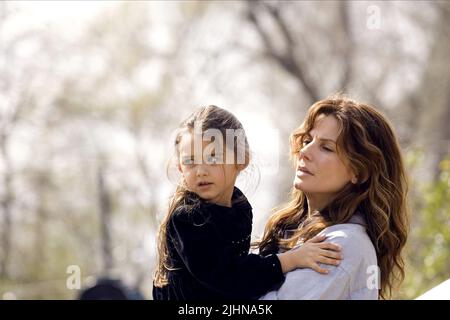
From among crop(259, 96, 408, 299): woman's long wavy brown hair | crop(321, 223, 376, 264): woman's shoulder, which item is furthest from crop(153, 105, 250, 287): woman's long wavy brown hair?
crop(321, 223, 376, 264): woman's shoulder

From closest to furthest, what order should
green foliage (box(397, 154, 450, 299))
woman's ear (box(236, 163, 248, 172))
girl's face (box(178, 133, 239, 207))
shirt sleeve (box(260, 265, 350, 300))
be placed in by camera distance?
1. shirt sleeve (box(260, 265, 350, 300))
2. girl's face (box(178, 133, 239, 207))
3. woman's ear (box(236, 163, 248, 172))
4. green foliage (box(397, 154, 450, 299))

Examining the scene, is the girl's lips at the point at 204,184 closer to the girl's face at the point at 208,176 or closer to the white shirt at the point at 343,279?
the girl's face at the point at 208,176

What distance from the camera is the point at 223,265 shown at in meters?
2.51

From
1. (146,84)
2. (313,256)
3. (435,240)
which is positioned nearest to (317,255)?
(313,256)

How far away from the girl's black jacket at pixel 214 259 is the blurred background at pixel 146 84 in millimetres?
9925

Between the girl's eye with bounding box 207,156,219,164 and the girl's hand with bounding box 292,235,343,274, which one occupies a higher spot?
the girl's eye with bounding box 207,156,219,164

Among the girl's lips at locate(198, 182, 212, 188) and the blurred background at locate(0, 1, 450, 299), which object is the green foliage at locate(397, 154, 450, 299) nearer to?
the girl's lips at locate(198, 182, 212, 188)

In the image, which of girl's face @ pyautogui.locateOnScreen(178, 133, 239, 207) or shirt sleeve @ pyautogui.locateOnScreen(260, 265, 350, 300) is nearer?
shirt sleeve @ pyautogui.locateOnScreen(260, 265, 350, 300)

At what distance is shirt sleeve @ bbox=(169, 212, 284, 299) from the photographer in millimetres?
2500

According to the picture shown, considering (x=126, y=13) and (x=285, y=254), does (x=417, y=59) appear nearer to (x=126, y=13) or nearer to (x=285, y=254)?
(x=126, y=13)

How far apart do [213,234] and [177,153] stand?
38 cm

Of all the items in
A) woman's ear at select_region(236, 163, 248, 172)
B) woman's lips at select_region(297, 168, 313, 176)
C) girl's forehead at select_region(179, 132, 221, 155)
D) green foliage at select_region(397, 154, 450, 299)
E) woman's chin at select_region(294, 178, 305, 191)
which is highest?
girl's forehead at select_region(179, 132, 221, 155)
